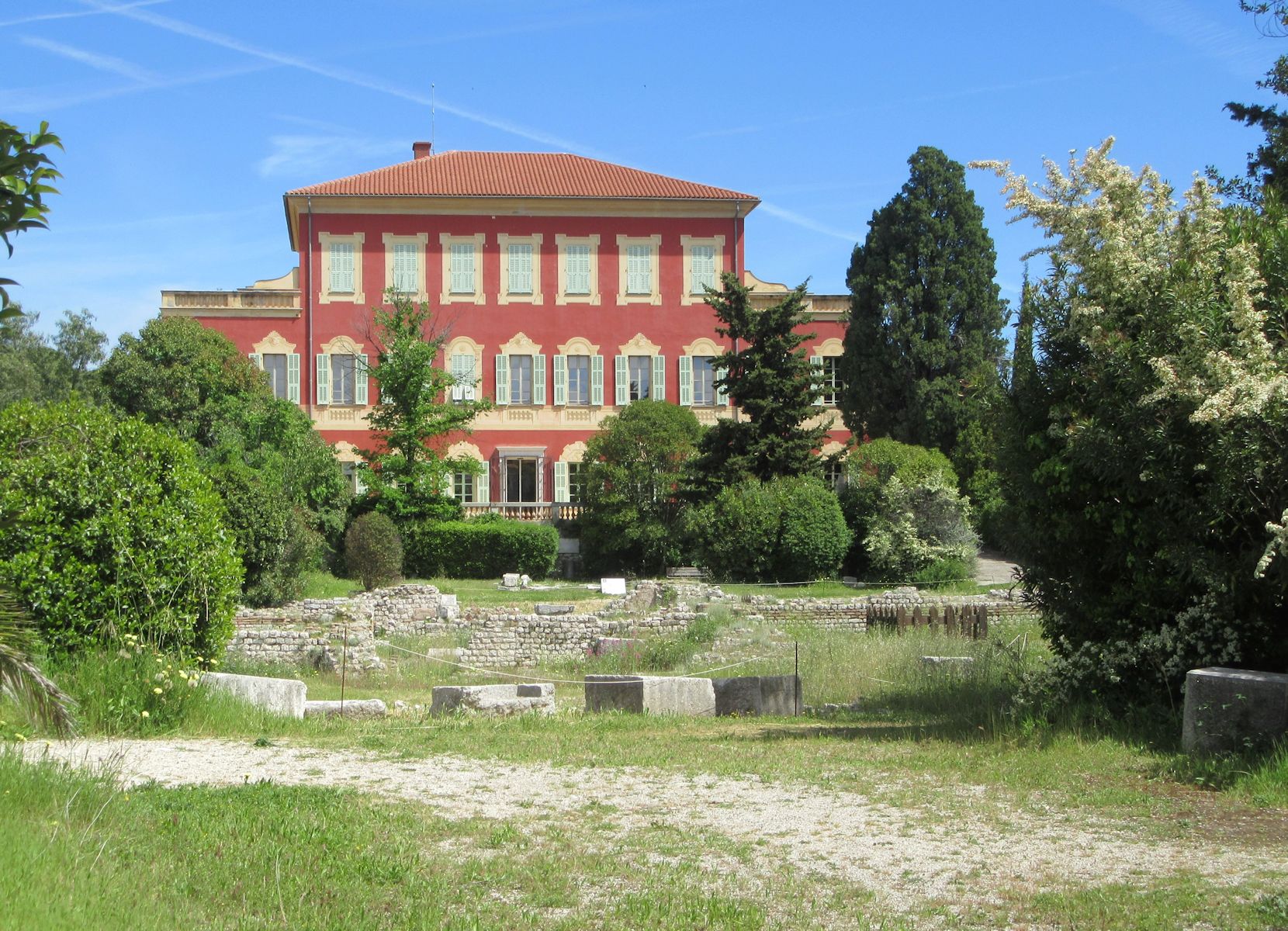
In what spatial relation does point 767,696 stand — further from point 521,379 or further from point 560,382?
point 521,379

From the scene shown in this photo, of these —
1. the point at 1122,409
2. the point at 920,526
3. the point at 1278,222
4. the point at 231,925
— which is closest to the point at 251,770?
the point at 231,925

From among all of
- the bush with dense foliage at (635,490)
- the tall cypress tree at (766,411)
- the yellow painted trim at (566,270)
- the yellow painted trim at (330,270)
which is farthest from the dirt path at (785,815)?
the yellow painted trim at (566,270)

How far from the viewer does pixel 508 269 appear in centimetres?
4678

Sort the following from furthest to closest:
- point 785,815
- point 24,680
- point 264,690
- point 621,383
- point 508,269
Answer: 1. point 621,383
2. point 508,269
3. point 264,690
4. point 24,680
5. point 785,815

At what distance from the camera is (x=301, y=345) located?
4572 centimetres

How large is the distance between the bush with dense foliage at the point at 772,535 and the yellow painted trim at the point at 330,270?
19.3 meters

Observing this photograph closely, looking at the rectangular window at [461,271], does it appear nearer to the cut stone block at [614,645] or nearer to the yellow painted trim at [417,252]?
the yellow painted trim at [417,252]

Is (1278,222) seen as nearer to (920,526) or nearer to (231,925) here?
(231,925)

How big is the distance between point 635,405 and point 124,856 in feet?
107

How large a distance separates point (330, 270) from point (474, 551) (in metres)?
15.2

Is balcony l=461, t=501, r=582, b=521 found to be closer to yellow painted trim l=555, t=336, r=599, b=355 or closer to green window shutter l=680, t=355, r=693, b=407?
yellow painted trim l=555, t=336, r=599, b=355

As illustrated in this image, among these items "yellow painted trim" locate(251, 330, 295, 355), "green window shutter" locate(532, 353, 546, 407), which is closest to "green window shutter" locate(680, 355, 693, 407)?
"green window shutter" locate(532, 353, 546, 407)

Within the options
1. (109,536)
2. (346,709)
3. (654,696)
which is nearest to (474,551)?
(346,709)

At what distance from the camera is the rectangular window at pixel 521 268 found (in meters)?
46.8
